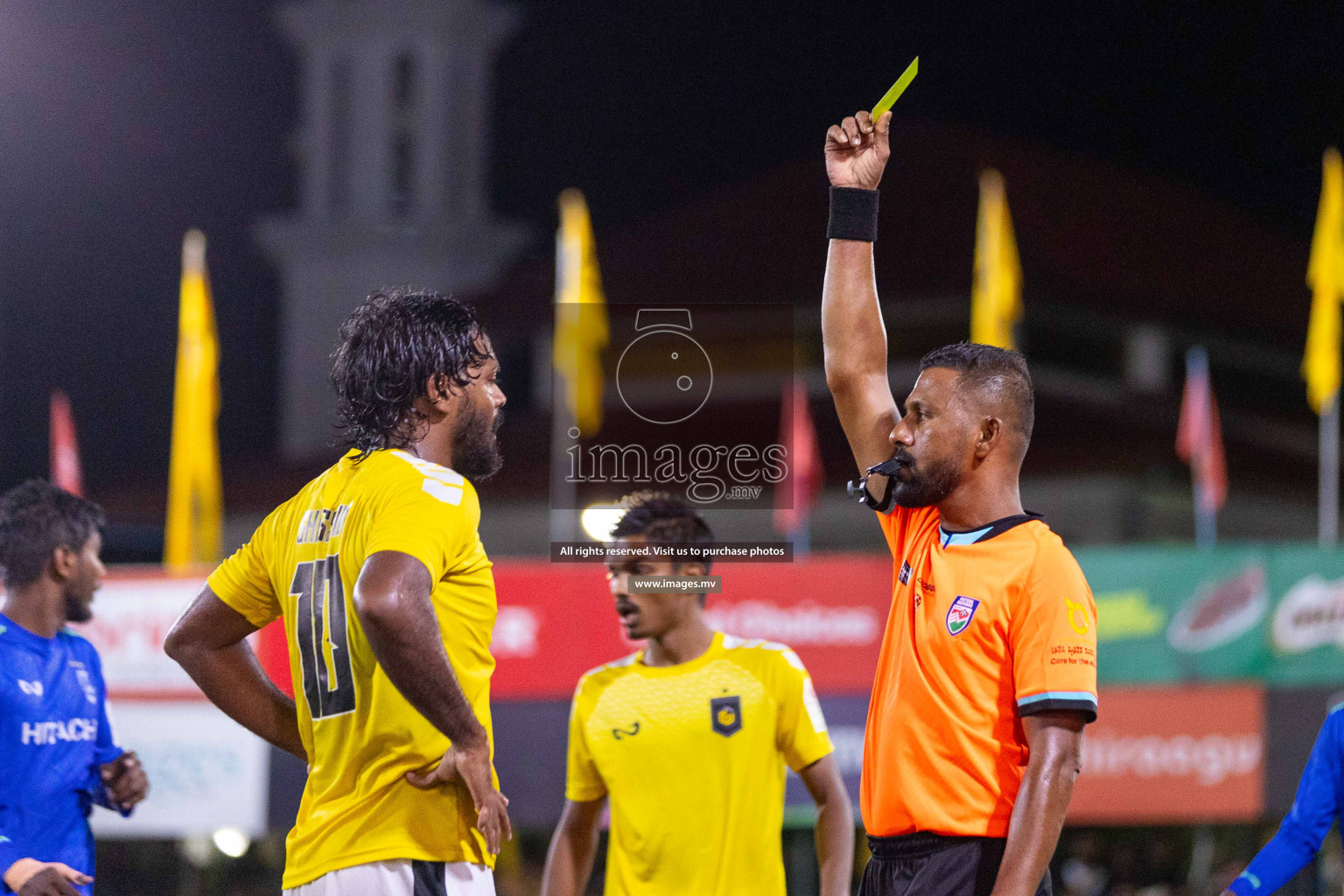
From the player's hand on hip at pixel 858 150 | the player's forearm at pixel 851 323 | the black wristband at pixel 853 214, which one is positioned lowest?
the player's forearm at pixel 851 323

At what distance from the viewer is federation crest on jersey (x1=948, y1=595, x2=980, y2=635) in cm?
316

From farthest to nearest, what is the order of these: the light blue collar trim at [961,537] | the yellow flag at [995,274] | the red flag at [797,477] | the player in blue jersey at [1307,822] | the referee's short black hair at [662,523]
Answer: the yellow flag at [995,274] < the red flag at [797,477] < the referee's short black hair at [662,523] < the player in blue jersey at [1307,822] < the light blue collar trim at [961,537]

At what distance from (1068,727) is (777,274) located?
76.5 feet

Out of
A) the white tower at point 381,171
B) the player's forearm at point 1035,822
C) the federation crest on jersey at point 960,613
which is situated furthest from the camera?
the white tower at point 381,171

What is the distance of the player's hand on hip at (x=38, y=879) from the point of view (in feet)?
14.1

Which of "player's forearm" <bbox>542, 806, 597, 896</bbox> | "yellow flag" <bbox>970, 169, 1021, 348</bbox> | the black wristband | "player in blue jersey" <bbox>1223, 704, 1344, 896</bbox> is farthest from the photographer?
"yellow flag" <bbox>970, 169, 1021, 348</bbox>

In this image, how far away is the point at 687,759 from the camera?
4.65 metres

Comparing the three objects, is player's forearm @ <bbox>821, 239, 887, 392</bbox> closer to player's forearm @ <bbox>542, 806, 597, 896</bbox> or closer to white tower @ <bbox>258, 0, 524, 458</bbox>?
player's forearm @ <bbox>542, 806, 597, 896</bbox>

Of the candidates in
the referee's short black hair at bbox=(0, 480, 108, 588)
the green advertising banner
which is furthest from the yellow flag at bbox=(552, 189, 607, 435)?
the referee's short black hair at bbox=(0, 480, 108, 588)

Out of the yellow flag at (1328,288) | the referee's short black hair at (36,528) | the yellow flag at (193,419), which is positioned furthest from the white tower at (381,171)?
the referee's short black hair at (36,528)

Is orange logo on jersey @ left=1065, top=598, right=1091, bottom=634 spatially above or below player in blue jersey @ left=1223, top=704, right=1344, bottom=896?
above

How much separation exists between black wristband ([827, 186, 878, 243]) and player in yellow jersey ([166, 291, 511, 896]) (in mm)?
926

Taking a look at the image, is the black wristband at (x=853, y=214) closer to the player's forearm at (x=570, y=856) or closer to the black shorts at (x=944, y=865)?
the black shorts at (x=944, y=865)

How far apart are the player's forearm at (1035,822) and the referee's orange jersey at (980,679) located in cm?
11
